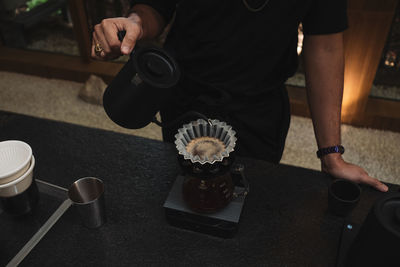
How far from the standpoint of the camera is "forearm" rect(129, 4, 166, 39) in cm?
111

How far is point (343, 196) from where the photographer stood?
94 centimetres

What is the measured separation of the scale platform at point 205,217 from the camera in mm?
844

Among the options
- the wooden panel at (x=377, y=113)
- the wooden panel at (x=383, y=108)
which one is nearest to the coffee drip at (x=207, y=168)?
the wooden panel at (x=377, y=113)

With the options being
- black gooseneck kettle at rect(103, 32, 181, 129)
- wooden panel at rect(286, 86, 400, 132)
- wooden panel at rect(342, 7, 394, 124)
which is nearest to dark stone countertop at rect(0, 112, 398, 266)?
black gooseneck kettle at rect(103, 32, 181, 129)

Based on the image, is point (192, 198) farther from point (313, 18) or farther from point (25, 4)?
point (25, 4)

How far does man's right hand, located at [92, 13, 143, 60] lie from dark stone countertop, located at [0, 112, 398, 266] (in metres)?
0.33

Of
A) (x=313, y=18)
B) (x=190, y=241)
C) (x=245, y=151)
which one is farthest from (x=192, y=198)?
(x=313, y=18)

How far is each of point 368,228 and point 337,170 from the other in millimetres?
374

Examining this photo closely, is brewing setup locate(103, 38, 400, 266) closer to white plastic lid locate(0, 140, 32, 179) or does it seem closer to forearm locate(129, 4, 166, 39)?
white plastic lid locate(0, 140, 32, 179)

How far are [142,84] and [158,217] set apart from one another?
14.2 inches

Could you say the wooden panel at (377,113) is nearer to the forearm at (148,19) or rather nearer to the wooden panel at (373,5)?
the wooden panel at (373,5)

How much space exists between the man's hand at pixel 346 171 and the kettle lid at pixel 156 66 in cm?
55

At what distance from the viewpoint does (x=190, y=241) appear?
878 mm

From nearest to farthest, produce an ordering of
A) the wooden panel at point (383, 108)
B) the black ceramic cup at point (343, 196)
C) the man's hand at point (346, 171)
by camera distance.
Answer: the black ceramic cup at point (343, 196), the man's hand at point (346, 171), the wooden panel at point (383, 108)
